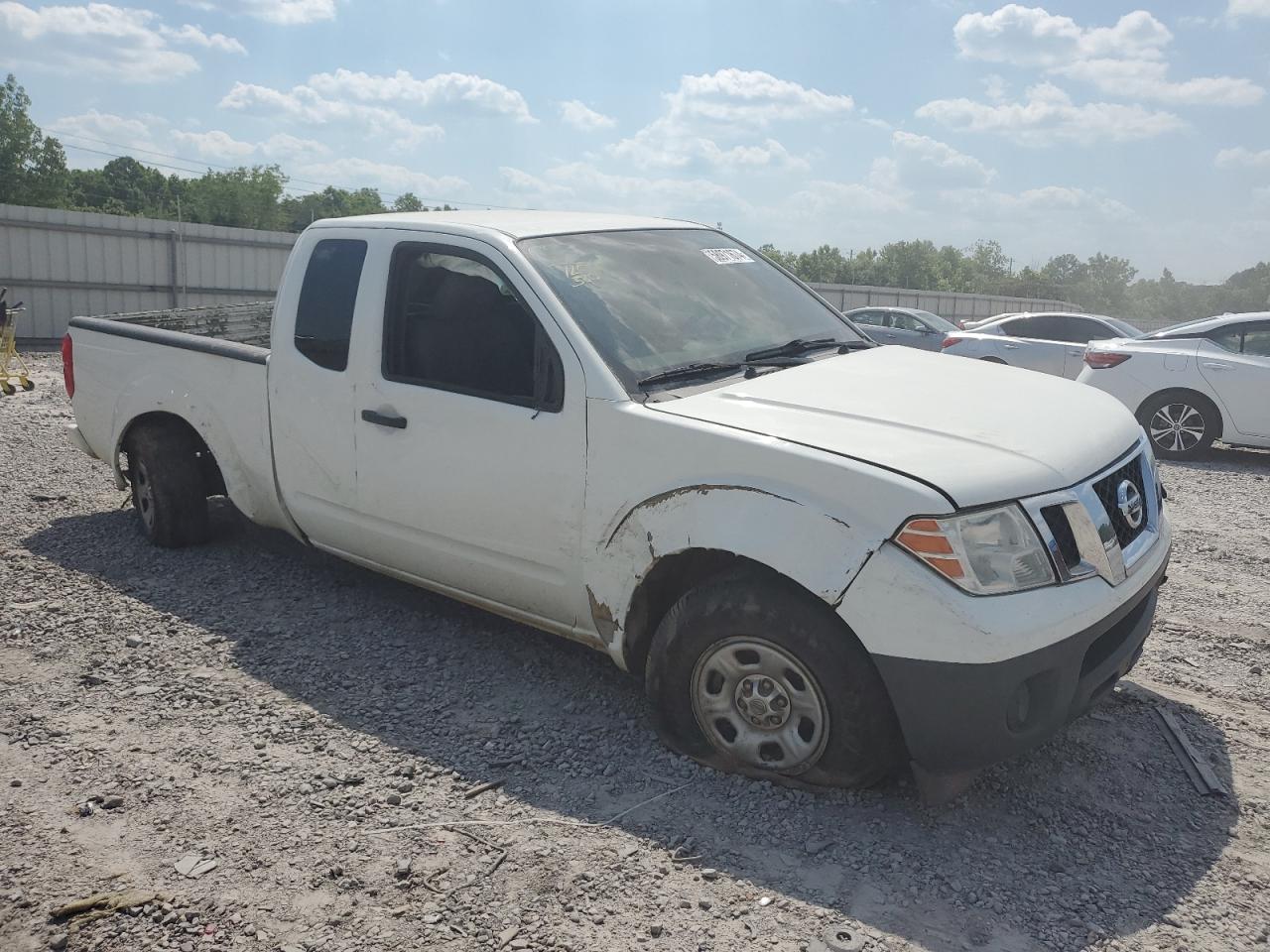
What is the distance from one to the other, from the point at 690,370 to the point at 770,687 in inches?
47.3

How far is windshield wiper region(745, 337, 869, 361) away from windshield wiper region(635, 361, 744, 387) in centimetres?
15

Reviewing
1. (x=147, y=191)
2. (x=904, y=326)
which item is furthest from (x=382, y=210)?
(x=147, y=191)

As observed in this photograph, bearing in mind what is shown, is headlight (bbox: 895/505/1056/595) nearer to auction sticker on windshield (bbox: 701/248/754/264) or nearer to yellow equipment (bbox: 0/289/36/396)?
auction sticker on windshield (bbox: 701/248/754/264)

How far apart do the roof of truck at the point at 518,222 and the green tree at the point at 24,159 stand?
57823mm

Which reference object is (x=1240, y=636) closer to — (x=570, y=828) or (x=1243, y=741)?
(x=1243, y=741)

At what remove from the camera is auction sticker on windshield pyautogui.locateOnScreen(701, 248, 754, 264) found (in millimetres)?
4691

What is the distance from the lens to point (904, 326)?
72.1ft

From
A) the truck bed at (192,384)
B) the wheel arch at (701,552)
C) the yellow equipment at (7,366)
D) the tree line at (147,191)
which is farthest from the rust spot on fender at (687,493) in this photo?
the tree line at (147,191)

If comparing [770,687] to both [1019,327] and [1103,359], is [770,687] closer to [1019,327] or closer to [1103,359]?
[1103,359]

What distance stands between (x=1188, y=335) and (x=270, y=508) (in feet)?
29.8

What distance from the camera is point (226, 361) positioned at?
515 centimetres

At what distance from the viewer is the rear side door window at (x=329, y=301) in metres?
4.55

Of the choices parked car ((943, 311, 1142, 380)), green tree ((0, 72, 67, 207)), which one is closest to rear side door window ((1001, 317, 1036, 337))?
parked car ((943, 311, 1142, 380))

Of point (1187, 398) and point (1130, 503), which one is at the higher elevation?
point (1130, 503)
